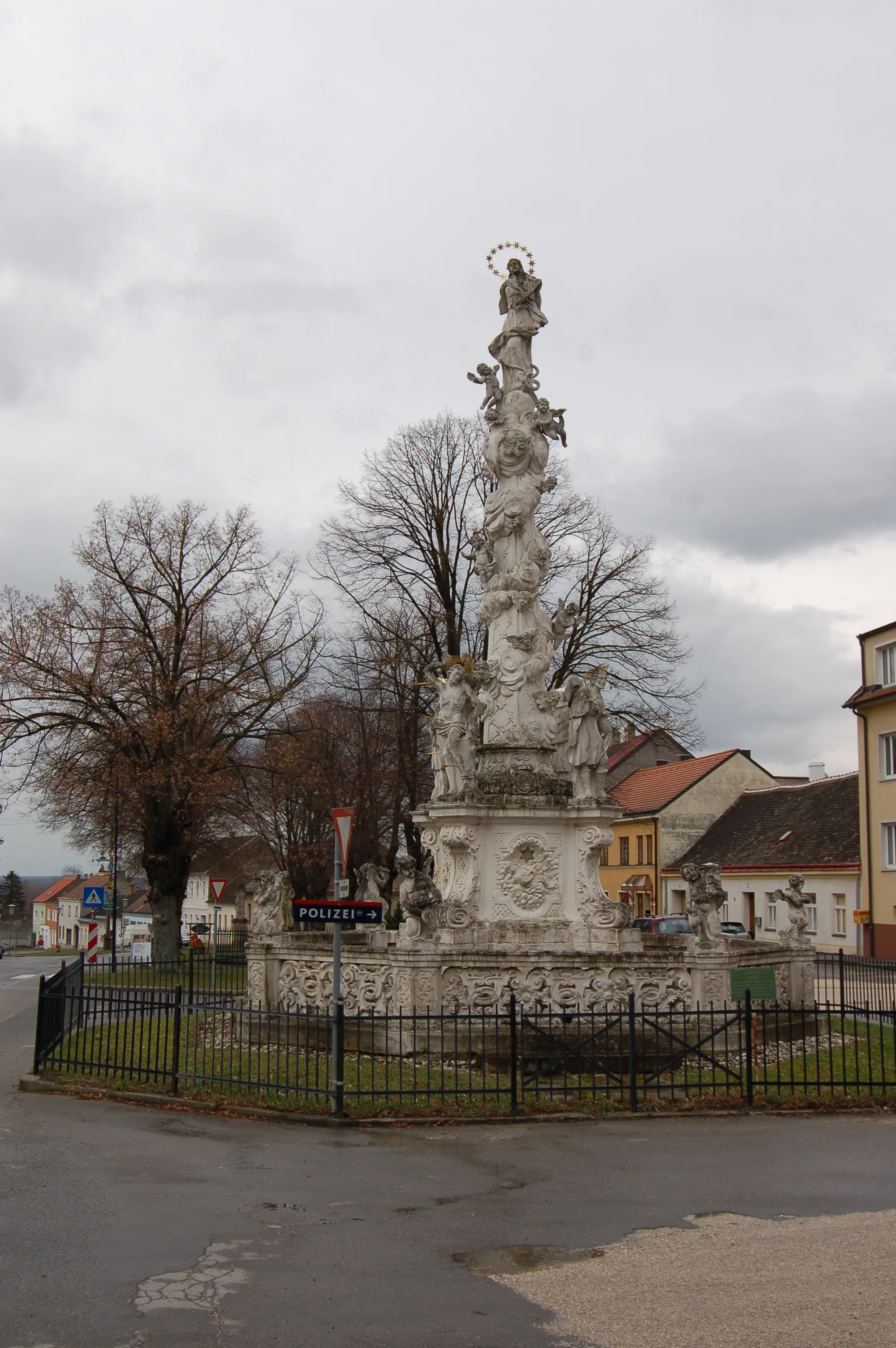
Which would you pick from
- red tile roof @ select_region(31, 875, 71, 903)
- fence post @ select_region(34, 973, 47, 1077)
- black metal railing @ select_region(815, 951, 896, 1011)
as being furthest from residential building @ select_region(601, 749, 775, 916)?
red tile roof @ select_region(31, 875, 71, 903)

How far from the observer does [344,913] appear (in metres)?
11.4

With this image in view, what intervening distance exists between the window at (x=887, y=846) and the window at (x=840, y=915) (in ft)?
9.58

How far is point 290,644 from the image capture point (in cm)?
3294

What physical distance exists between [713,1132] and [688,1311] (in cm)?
468

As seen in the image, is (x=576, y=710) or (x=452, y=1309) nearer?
(x=452, y=1309)

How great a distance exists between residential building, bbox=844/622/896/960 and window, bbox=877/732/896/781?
0.04 ft

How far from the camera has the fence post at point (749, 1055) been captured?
36.6 feet

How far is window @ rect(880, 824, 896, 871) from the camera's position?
112 ft

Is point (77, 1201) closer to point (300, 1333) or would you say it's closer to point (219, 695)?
point (300, 1333)

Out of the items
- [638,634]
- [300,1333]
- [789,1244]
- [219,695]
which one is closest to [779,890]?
[789,1244]

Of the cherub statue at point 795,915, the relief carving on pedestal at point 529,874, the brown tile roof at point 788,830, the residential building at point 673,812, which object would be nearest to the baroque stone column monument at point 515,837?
the relief carving on pedestal at point 529,874

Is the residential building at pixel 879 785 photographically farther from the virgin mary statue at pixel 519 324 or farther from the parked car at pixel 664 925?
the virgin mary statue at pixel 519 324

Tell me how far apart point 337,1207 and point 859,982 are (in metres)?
19.1

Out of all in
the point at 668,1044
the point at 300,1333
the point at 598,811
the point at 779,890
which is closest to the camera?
the point at 300,1333
